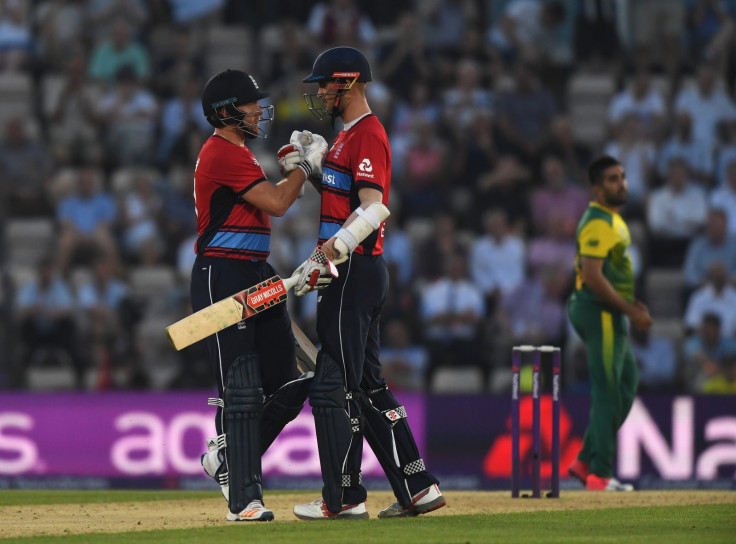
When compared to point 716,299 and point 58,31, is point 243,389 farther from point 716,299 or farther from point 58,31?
point 58,31

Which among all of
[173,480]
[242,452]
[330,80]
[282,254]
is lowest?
[173,480]

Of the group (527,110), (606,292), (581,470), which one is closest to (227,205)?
(606,292)

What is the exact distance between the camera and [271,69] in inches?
649

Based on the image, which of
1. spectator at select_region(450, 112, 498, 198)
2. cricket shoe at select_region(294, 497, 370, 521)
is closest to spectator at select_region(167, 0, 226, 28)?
spectator at select_region(450, 112, 498, 198)

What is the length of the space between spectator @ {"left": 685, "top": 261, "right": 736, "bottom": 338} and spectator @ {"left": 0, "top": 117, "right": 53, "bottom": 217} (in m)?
6.99

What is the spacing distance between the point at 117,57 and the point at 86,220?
94.4 inches

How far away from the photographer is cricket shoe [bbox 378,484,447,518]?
791 centimetres

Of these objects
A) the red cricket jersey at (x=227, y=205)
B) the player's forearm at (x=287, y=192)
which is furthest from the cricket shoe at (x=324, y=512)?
→ the player's forearm at (x=287, y=192)

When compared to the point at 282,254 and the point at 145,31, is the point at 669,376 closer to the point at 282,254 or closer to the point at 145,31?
the point at 282,254

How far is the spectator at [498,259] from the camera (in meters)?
14.6

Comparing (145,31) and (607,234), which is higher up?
(145,31)

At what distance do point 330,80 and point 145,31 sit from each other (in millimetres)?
10020

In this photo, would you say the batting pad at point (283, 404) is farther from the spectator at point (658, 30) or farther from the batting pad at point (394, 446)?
the spectator at point (658, 30)

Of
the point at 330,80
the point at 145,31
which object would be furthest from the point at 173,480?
the point at 145,31
